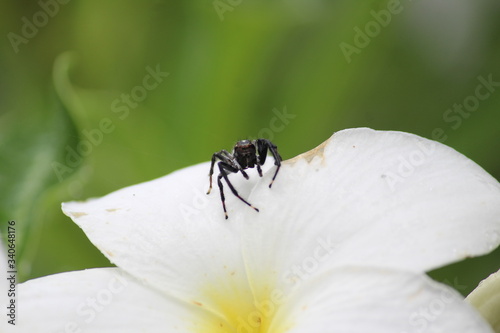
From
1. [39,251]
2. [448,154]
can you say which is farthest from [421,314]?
[39,251]

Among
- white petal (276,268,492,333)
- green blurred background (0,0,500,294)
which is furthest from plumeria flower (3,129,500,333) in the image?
green blurred background (0,0,500,294)

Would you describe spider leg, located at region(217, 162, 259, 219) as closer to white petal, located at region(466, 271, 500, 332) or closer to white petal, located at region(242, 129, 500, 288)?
white petal, located at region(242, 129, 500, 288)

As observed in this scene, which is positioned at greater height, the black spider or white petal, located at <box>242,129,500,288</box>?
the black spider

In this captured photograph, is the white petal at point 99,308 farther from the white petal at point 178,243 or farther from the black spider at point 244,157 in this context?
the black spider at point 244,157

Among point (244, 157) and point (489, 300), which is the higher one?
point (244, 157)

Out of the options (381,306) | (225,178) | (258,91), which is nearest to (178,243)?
(225,178)

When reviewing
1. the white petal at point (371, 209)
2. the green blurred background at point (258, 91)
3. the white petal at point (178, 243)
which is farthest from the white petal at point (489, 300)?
the green blurred background at point (258, 91)

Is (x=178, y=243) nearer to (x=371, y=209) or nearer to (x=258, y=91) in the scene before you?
(x=371, y=209)
